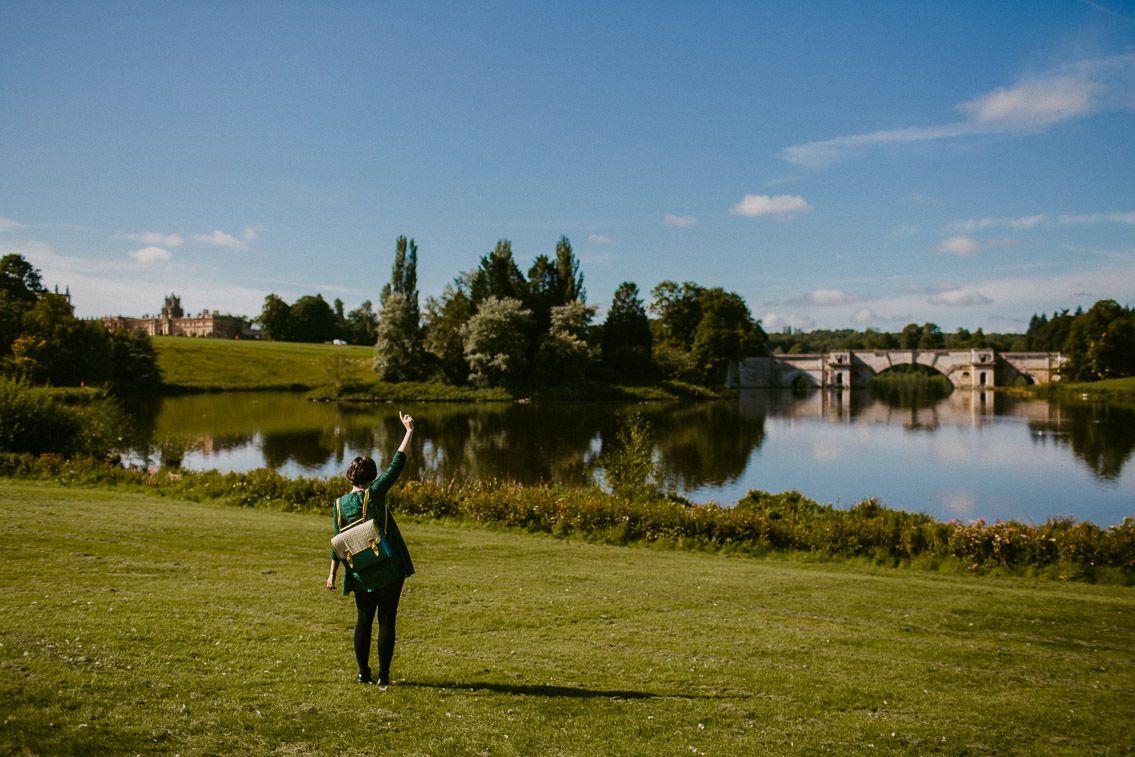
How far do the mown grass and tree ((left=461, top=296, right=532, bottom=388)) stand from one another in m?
53.0

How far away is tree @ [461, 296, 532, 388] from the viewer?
207 feet

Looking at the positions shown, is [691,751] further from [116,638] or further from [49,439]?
[49,439]

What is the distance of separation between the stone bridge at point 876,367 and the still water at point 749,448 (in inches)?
1683

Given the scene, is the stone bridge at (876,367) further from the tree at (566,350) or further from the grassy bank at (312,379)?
the tree at (566,350)

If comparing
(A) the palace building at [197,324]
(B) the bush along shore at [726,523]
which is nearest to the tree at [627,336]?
(B) the bush along shore at [726,523]

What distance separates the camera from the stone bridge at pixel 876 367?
98938 mm

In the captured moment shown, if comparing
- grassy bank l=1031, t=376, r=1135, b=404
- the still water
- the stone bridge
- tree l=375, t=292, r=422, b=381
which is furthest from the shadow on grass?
the stone bridge

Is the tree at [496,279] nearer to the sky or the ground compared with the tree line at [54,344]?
nearer to the sky

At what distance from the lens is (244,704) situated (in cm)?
477

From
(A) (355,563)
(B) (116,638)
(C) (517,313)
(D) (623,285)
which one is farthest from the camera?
(D) (623,285)

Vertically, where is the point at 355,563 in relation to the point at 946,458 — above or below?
above

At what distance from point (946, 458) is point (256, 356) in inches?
3046

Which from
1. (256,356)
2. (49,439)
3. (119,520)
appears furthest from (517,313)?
(119,520)

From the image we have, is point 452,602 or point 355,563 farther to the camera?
point 452,602
